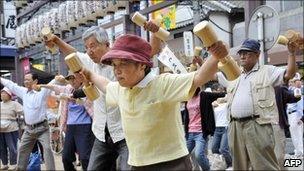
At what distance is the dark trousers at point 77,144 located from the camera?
5.88 m

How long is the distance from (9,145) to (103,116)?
6326 mm

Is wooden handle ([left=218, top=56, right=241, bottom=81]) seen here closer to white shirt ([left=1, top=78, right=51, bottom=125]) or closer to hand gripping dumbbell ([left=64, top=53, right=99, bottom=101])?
hand gripping dumbbell ([left=64, top=53, right=99, bottom=101])

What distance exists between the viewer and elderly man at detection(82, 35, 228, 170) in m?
2.89

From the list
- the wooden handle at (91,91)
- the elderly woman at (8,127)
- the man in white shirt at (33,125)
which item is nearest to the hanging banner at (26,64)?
the elderly woman at (8,127)

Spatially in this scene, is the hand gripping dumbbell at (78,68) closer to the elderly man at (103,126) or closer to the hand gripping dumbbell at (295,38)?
the elderly man at (103,126)

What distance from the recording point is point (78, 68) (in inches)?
136

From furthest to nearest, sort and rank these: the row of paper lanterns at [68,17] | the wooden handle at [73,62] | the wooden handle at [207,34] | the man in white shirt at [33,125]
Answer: the row of paper lanterns at [68,17]
the man in white shirt at [33,125]
the wooden handle at [73,62]
the wooden handle at [207,34]

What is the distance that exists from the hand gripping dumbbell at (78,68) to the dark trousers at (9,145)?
6685 millimetres

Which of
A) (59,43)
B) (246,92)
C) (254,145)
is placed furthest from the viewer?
(246,92)

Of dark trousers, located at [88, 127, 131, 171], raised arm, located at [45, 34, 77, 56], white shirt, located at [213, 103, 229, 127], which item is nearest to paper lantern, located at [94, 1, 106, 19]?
white shirt, located at [213, 103, 229, 127]

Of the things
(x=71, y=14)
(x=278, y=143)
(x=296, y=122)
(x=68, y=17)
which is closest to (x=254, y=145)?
(x=278, y=143)

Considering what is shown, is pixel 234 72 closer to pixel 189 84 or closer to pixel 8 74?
pixel 189 84

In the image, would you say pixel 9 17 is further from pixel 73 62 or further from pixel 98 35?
pixel 73 62

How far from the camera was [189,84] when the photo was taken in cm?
278
